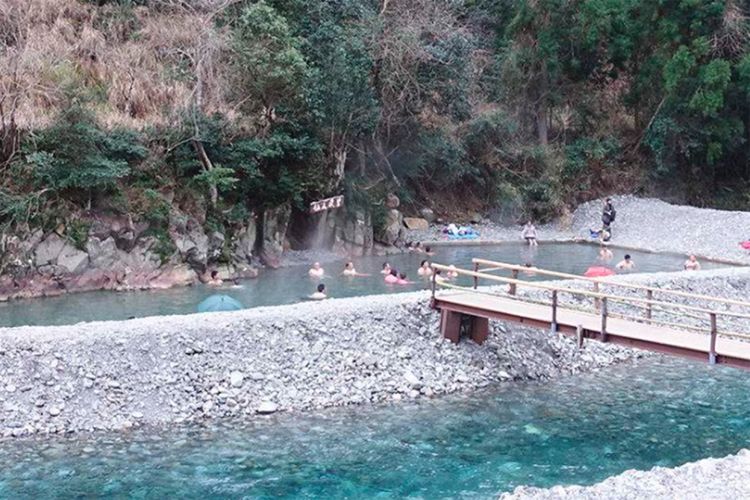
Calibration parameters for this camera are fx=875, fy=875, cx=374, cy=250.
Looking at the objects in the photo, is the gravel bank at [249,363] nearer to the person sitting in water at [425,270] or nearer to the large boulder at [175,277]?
the person sitting in water at [425,270]

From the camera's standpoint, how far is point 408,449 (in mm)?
13695

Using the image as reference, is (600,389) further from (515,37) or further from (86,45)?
(515,37)

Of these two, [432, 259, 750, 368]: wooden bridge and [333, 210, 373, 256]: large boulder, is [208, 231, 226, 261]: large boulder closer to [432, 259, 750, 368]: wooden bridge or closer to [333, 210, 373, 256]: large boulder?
[333, 210, 373, 256]: large boulder

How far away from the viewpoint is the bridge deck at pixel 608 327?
14430 mm

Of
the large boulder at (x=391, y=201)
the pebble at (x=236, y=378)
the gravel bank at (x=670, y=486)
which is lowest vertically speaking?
the gravel bank at (x=670, y=486)

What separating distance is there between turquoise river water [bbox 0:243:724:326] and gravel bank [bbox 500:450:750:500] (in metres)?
12.4

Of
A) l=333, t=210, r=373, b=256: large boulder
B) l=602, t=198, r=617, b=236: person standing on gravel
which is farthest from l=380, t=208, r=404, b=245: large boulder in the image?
l=602, t=198, r=617, b=236: person standing on gravel

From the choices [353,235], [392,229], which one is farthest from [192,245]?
[392,229]

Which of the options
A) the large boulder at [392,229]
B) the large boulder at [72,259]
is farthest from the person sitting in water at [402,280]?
the large boulder at [72,259]

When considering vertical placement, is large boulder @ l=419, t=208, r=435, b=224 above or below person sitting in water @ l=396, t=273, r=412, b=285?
above

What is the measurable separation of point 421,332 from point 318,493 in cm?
646

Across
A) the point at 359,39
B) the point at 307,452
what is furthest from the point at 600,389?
the point at 359,39

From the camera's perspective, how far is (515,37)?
135ft

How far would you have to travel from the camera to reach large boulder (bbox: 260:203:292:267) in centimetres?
2861
